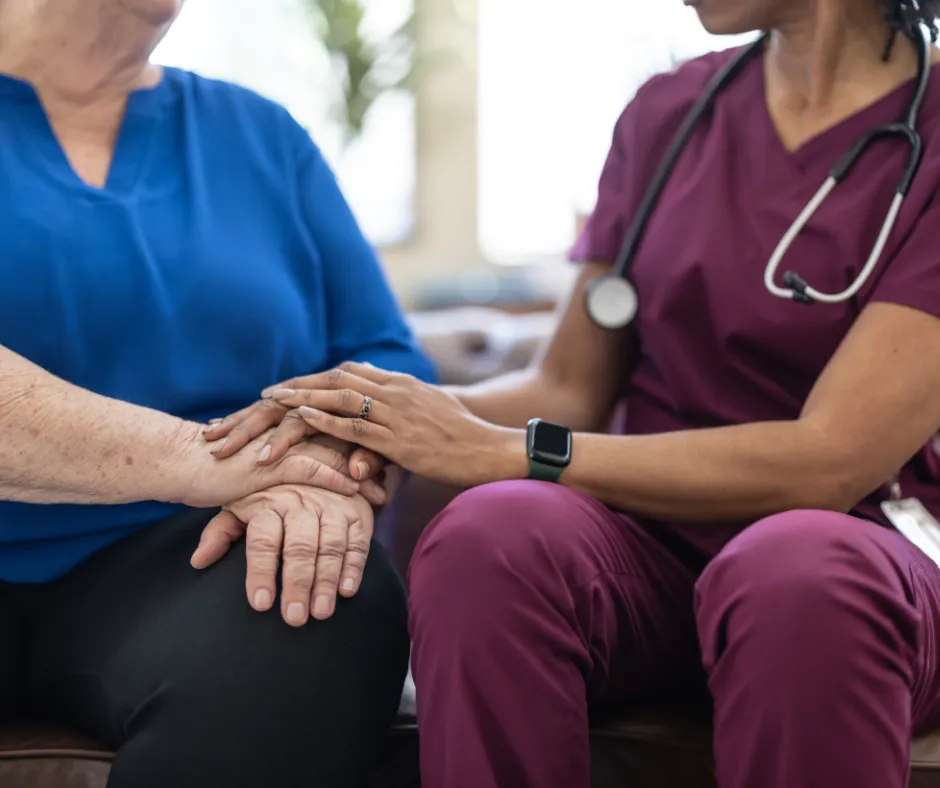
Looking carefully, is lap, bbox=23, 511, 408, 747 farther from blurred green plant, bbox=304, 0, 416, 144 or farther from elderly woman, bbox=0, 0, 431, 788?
blurred green plant, bbox=304, 0, 416, 144

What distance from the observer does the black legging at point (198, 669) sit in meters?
0.82

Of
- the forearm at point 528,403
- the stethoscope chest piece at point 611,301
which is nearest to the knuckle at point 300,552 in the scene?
the forearm at point 528,403

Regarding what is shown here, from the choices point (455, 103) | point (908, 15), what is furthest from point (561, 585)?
point (455, 103)

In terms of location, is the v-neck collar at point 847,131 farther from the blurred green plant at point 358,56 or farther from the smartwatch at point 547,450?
the blurred green plant at point 358,56

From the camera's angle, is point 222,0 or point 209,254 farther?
point 222,0

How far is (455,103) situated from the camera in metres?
3.87

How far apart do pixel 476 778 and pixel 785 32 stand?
850 mm

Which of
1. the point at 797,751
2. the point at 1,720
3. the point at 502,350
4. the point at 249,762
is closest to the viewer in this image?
the point at 797,751

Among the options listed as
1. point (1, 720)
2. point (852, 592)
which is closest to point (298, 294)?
point (1, 720)

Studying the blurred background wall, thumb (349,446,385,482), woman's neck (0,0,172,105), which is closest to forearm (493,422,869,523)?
thumb (349,446,385,482)

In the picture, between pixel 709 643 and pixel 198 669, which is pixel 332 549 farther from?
pixel 709 643

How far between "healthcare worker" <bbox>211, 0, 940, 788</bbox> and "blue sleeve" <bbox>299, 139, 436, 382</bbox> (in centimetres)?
10

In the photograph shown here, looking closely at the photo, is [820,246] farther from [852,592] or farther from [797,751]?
[797,751]

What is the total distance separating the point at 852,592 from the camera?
74 cm
